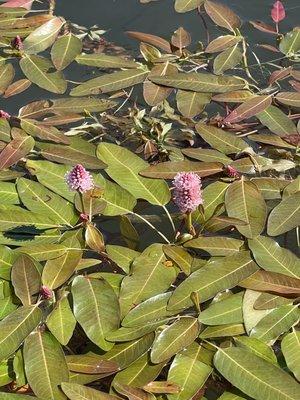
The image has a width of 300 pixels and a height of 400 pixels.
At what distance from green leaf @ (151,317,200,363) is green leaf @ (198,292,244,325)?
1.0 inches

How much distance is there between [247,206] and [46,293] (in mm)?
501

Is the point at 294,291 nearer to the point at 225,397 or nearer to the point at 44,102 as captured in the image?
the point at 225,397

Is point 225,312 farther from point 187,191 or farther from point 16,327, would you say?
point 16,327

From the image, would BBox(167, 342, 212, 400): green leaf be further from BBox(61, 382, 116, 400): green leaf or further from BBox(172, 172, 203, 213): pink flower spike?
BBox(172, 172, 203, 213): pink flower spike

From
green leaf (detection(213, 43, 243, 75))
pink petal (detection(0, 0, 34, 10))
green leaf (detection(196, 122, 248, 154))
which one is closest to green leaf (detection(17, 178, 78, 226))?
green leaf (detection(196, 122, 248, 154))

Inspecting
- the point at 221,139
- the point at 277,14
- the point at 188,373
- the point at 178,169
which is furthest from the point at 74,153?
the point at 277,14

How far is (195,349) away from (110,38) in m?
1.55

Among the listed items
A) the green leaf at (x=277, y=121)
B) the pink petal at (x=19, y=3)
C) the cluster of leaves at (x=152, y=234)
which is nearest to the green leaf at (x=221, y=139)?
the cluster of leaves at (x=152, y=234)

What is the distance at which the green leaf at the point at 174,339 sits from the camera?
1343mm

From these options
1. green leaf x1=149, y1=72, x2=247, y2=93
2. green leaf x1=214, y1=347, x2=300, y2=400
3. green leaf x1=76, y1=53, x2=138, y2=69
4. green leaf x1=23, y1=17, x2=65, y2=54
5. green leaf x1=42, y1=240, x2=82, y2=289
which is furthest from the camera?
green leaf x1=23, y1=17, x2=65, y2=54

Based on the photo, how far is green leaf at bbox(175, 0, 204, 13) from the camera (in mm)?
2387

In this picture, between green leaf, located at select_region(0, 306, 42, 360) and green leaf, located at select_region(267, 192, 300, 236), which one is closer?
green leaf, located at select_region(0, 306, 42, 360)

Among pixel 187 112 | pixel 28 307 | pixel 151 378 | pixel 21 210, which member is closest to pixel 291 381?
pixel 151 378

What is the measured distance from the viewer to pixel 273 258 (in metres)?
1.48
